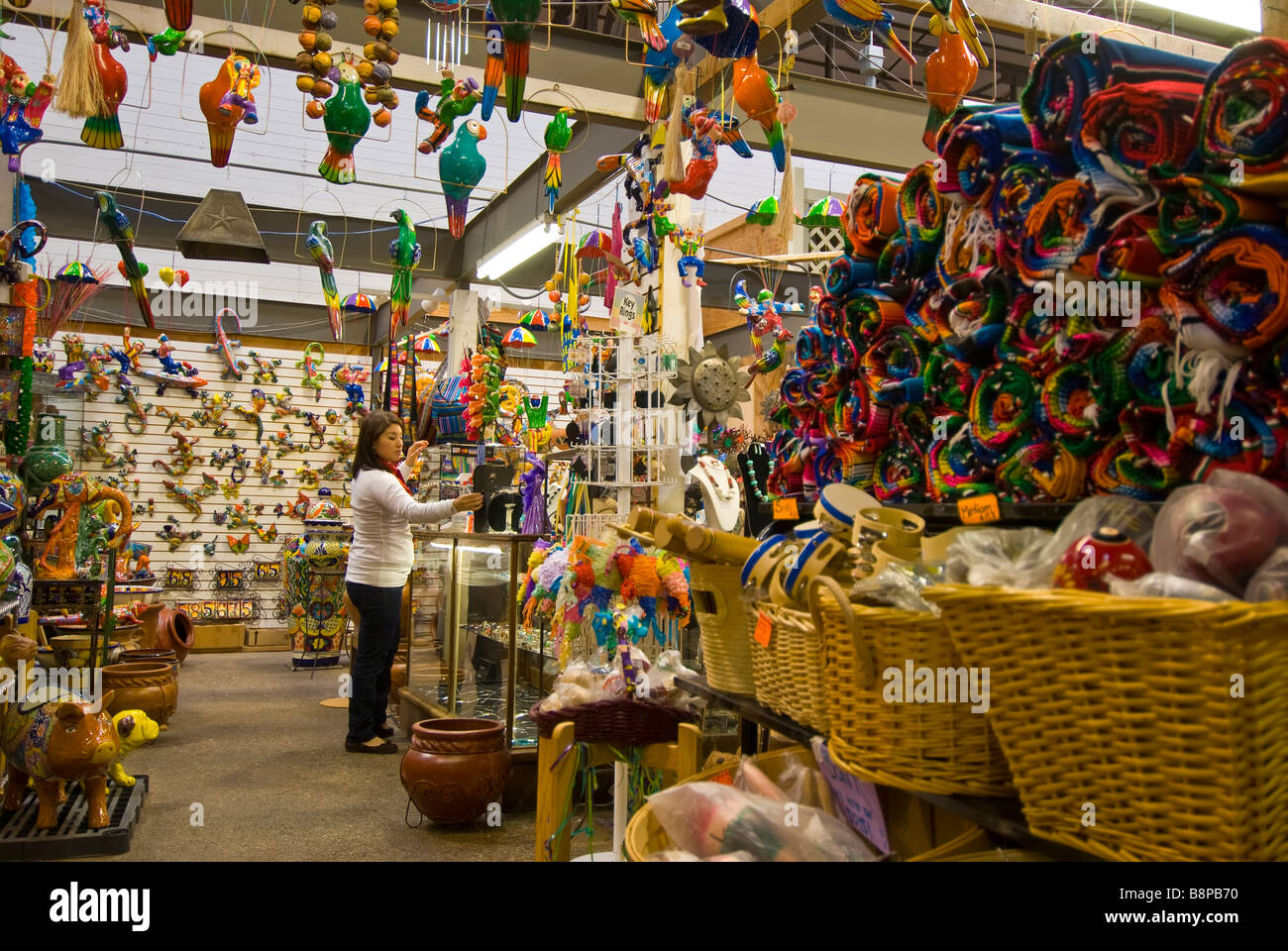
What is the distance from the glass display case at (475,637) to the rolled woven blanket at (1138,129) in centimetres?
318

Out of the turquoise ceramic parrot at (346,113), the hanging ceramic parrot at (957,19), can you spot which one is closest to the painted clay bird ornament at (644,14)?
the hanging ceramic parrot at (957,19)

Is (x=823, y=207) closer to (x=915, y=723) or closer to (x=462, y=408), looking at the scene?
(x=462, y=408)

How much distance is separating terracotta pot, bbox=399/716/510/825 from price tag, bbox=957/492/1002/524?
275cm

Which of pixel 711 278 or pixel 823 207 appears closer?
pixel 823 207

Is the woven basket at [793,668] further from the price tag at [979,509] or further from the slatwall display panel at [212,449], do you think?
the slatwall display panel at [212,449]

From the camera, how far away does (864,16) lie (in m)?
2.79

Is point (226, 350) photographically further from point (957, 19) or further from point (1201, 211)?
point (1201, 211)

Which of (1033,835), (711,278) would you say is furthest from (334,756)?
(711,278)

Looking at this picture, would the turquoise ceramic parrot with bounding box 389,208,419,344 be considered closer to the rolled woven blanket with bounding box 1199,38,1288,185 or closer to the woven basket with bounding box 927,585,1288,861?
the rolled woven blanket with bounding box 1199,38,1288,185

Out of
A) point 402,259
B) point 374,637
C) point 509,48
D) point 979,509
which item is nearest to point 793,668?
point 979,509

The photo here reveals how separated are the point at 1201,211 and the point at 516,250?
21.2ft

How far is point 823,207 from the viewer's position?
5340 millimetres

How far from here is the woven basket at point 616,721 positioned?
2621 mm
